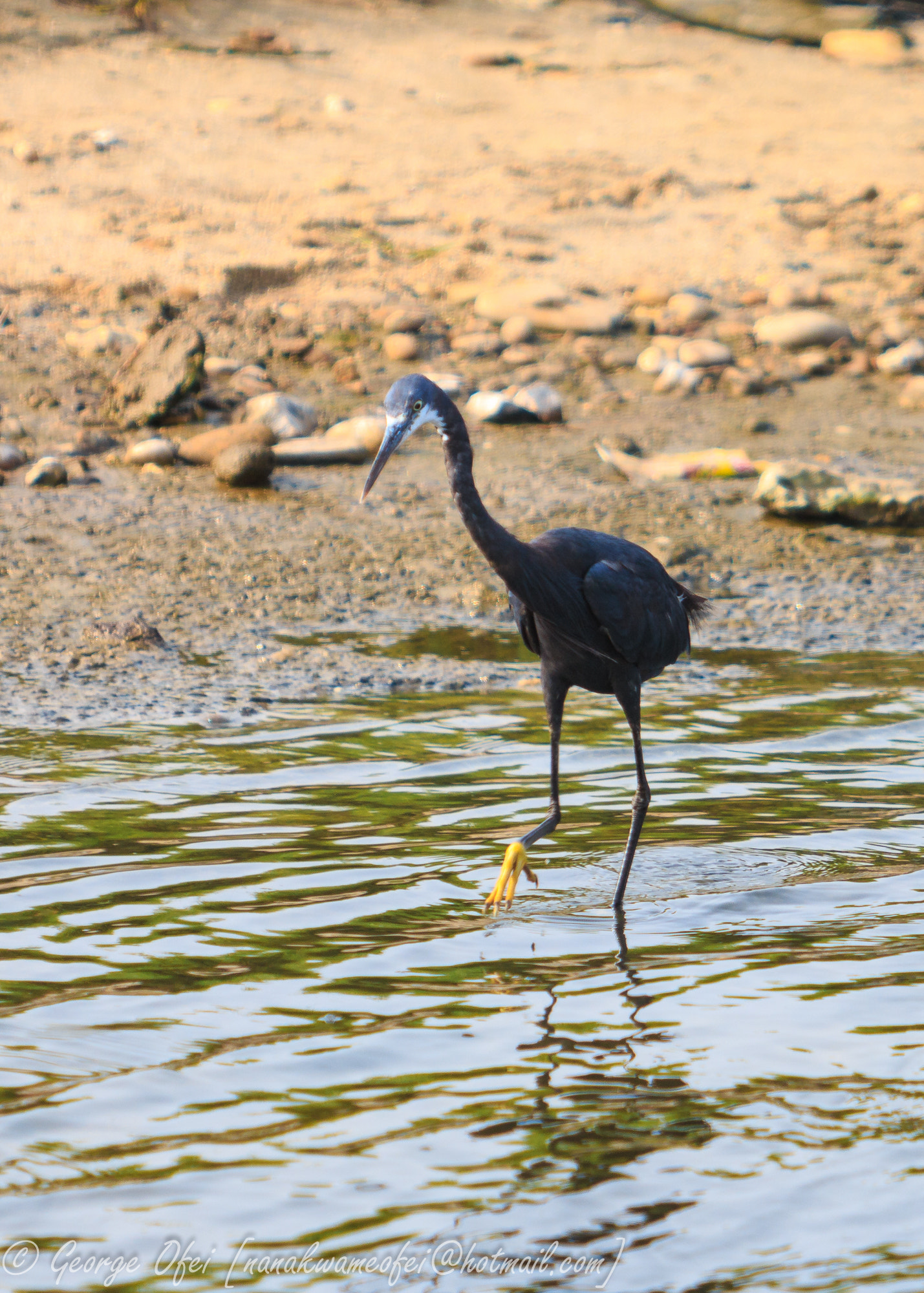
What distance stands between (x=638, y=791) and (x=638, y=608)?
0.57 m

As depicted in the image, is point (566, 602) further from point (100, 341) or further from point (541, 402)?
point (100, 341)

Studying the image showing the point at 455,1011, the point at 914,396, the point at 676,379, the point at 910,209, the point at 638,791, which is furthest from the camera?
the point at 910,209

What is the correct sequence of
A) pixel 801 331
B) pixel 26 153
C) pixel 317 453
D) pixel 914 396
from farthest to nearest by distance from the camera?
pixel 26 153, pixel 801 331, pixel 914 396, pixel 317 453

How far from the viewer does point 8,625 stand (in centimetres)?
679

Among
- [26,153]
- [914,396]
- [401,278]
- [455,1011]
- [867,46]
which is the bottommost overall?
[455,1011]

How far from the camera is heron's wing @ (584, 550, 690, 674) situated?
Result: 4.57 metres

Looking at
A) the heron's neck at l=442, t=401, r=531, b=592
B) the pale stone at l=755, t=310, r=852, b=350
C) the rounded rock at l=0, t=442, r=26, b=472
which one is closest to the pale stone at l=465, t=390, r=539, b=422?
the pale stone at l=755, t=310, r=852, b=350

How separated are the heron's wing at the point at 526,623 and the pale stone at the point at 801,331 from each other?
555 cm

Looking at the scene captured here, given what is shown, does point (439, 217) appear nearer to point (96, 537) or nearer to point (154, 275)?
point (154, 275)

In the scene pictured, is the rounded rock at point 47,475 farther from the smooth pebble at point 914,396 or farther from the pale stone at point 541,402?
the smooth pebble at point 914,396

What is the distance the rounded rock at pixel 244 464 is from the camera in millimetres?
7949

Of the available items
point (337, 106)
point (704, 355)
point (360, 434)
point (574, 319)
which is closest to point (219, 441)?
point (360, 434)

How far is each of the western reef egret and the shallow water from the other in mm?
244

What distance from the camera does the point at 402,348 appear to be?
30.8 ft
